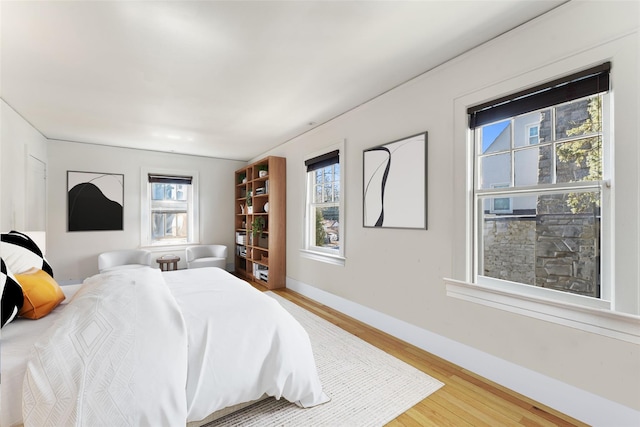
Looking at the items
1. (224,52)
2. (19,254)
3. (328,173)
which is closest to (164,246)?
(19,254)

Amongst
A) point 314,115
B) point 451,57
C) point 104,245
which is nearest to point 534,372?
point 451,57

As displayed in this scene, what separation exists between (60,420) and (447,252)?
2.52 meters

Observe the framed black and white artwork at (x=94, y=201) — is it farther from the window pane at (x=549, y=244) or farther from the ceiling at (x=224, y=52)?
the window pane at (x=549, y=244)

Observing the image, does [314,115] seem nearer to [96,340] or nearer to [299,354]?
[299,354]

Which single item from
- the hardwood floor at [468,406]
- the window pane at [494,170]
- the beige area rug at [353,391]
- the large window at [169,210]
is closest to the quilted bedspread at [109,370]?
the beige area rug at [353,391]

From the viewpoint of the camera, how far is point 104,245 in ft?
16.1

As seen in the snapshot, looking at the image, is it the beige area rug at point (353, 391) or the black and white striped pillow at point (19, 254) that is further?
the black and white striped pillow at point (19, 254)

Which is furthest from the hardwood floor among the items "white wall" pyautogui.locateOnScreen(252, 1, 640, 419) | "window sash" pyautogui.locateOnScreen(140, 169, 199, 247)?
"window sash" pyautogui.locateOnScreen(140, 169, 199, 247)

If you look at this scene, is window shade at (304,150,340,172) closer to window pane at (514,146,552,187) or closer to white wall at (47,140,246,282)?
window pane at (514,146,552,187)

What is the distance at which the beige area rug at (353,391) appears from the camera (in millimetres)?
1667

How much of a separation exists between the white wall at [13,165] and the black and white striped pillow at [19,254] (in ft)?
3.25

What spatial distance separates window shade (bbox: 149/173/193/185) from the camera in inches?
210

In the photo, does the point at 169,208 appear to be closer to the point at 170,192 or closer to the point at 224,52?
the point at 170,192

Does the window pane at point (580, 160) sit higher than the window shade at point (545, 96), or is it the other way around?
the window shade at point (545, 96)
